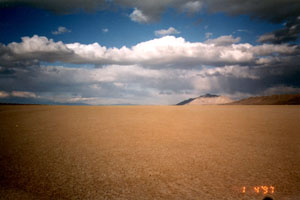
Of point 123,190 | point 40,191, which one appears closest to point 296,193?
point 123,190

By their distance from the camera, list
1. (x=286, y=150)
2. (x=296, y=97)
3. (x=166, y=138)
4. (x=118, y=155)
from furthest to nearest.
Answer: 1. (x=296, y=97)
2. (x=166, y=138)
3. (x=286, y=150)
4. (x=118, y=155)

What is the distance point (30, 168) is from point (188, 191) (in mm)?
5583

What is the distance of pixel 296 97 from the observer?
104 m

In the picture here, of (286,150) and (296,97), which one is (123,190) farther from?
(296,97)
